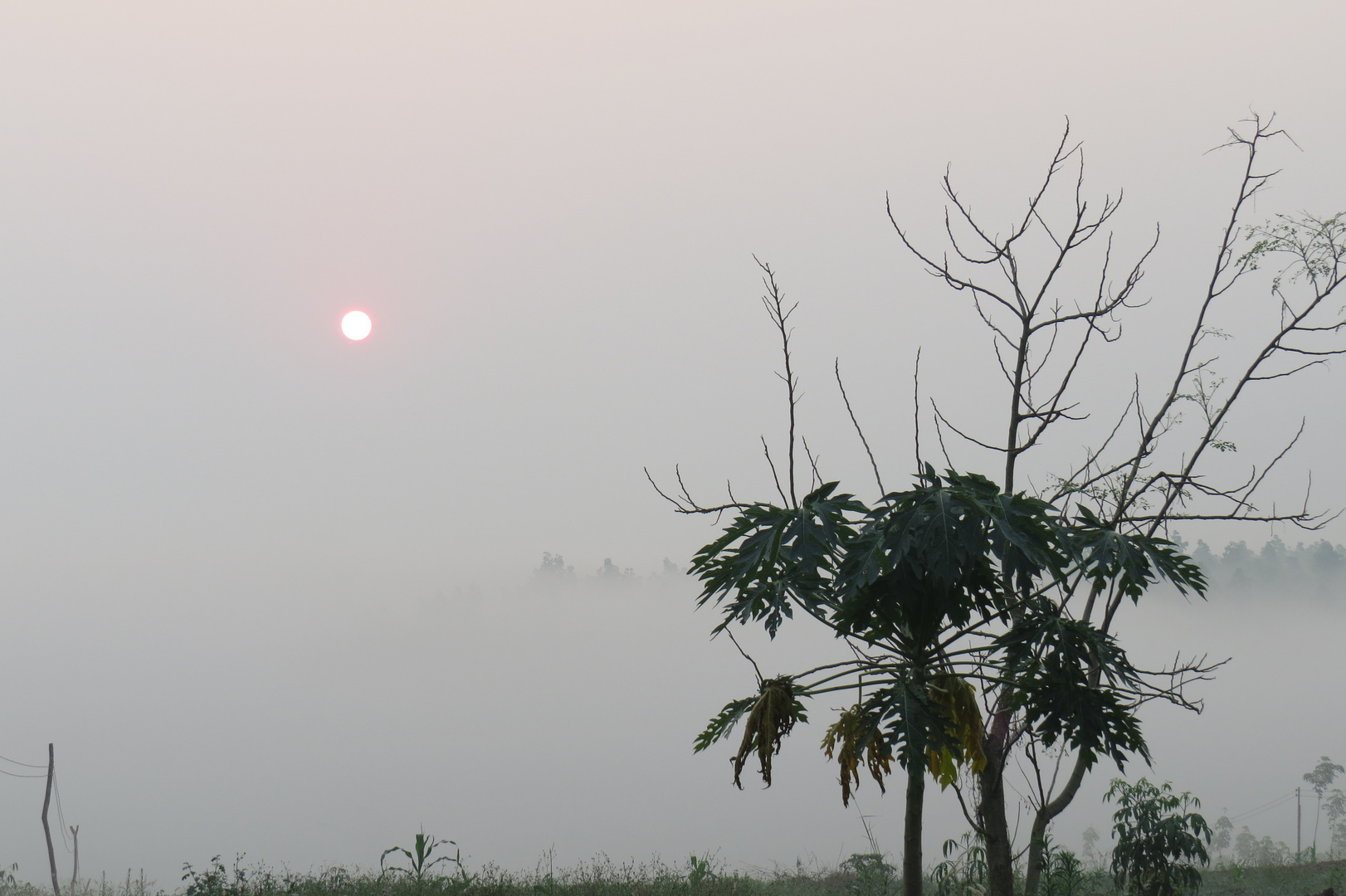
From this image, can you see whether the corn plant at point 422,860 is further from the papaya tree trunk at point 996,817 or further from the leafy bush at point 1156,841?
the leafy bush at point 1156,841

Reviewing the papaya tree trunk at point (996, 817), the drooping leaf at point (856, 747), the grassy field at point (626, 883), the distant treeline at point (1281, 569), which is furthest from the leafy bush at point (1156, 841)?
the distant treeline at point (1281, 569)

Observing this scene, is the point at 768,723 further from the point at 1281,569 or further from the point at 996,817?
the point at 1281,569

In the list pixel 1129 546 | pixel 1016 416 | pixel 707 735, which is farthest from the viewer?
pixel 1016 416

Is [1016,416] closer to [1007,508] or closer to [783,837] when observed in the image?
[1007,508]

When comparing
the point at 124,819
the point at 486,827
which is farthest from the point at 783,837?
the point at 124,819

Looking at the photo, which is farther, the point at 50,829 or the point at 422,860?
the point at 50,829

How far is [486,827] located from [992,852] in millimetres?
131566

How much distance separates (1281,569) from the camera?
6043 inches

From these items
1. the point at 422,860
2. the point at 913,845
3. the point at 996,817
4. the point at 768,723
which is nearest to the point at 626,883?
the point at 422,860

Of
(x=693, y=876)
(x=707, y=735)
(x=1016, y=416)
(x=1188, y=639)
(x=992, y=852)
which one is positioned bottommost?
(x=1188, y=639)

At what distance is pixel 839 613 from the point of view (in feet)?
15.4

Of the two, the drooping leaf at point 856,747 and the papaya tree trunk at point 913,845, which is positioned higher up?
the drooping leaf at point 856,747

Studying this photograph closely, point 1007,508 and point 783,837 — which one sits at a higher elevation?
point 1007,508

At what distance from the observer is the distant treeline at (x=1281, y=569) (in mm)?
138500
